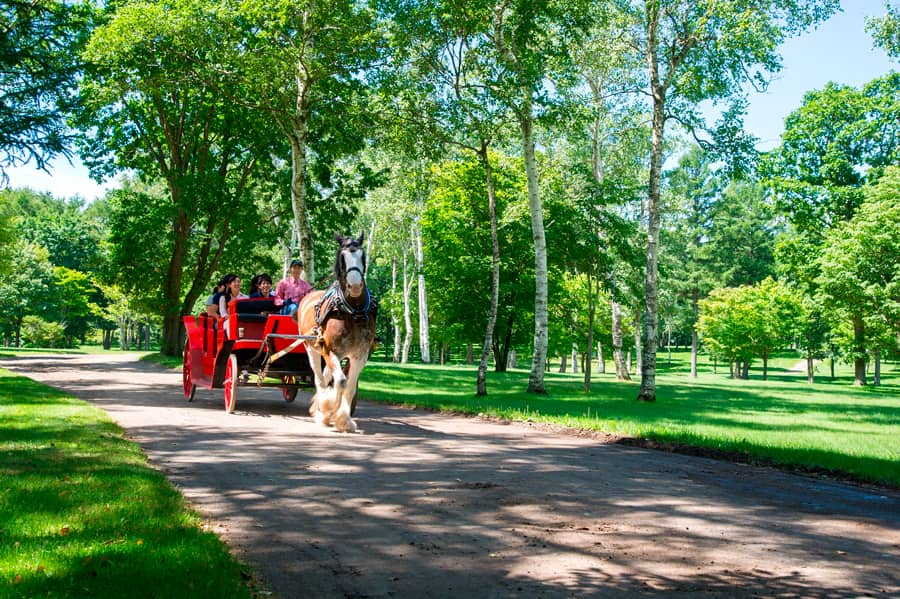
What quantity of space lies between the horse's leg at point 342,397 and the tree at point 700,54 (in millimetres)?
12182

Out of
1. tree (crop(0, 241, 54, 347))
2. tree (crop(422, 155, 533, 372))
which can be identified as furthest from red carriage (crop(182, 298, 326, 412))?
tree (crop(0, 241, 54, 347))

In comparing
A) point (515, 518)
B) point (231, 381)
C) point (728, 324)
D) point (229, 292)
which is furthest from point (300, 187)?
point (728, 324)

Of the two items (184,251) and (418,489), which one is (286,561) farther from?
(184,251)

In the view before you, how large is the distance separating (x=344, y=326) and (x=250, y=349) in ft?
10.9

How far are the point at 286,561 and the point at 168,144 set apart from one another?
1310 inches

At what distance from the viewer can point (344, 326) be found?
11.2 metres

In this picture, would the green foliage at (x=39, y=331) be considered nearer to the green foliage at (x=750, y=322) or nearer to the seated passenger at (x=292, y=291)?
the green foliage at (x=750, y=322)

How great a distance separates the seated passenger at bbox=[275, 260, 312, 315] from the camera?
13820mm

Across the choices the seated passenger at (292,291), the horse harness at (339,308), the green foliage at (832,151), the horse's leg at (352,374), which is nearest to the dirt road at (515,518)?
the horse's leg at (352,374)

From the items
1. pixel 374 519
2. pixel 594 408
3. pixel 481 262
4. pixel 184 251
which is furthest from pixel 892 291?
pixel 374 519

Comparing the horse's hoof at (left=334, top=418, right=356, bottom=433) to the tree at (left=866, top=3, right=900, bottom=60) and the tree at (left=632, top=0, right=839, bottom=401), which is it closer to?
the tree at (left=632, top=0, right=839, bottom=401)

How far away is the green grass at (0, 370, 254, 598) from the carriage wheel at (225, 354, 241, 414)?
422 cm

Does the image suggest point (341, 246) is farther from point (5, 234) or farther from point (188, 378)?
point (5, 234)

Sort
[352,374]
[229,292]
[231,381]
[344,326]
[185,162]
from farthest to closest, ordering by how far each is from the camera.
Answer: [185,162] < [229,292] < [231,381] < [352,374] < [344,326]
